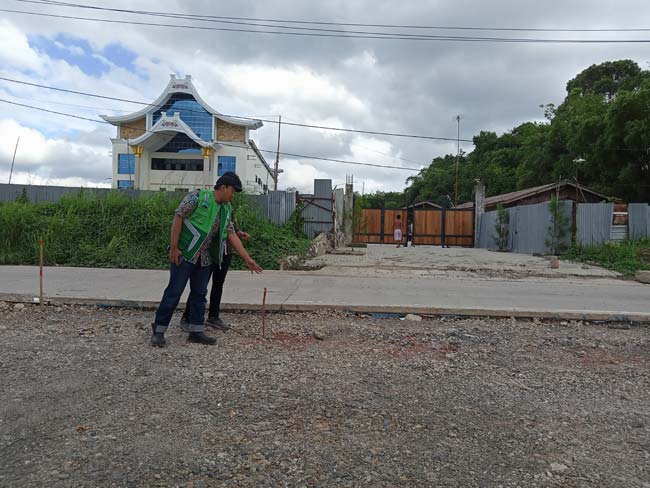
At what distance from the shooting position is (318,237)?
1576 cm

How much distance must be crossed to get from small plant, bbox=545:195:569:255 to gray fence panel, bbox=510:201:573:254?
7 centimetres

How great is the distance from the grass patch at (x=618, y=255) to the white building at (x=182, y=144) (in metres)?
31.9

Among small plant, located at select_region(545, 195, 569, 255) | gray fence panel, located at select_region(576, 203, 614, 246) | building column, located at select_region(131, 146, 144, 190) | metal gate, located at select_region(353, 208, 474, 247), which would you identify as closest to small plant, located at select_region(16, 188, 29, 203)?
metal gate, located at select_region(353, 208, 474, 247)

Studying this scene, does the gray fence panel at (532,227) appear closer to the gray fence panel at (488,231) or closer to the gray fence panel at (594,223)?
the gray fence panel at (594,223)

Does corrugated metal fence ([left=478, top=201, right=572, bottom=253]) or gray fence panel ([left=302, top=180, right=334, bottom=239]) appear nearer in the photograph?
gray fence panel ([left=302, top=180, right=334, bottom=239])

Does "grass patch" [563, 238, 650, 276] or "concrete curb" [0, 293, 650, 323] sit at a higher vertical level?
"grass patch" [563, 238, 650, 276]

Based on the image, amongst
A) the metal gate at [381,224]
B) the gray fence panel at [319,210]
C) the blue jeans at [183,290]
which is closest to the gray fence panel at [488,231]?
the metal gate at [381,224]

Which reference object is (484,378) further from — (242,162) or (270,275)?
(242,162)

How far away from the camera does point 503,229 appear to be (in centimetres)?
2188

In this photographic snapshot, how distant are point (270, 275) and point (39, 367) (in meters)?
6.18

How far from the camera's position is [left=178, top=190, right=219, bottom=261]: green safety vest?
4688 mm

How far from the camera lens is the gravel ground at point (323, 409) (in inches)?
98.5

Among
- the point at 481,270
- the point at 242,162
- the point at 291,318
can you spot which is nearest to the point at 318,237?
the point at 481,270

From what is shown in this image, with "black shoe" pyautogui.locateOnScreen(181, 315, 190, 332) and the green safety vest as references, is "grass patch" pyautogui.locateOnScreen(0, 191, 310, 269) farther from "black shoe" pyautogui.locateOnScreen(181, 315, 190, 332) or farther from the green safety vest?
the green safety vest
